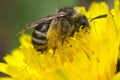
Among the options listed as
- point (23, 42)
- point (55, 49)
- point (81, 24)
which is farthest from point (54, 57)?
point (23, 42)

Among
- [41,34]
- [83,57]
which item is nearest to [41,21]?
[41,34]

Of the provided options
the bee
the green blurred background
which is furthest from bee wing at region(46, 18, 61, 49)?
the green blurred background

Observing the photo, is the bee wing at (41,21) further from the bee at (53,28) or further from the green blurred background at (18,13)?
the green blurred background at (18,13)

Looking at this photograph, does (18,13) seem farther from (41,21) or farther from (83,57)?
(83,57)

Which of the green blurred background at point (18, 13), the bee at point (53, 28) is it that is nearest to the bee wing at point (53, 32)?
the bee at point (53, 28)

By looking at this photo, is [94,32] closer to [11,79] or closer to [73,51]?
[73,51]

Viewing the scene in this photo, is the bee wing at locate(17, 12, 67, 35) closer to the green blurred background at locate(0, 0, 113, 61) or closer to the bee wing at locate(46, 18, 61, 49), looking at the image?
the bee wing at locate(46, 18, 61, 49)
